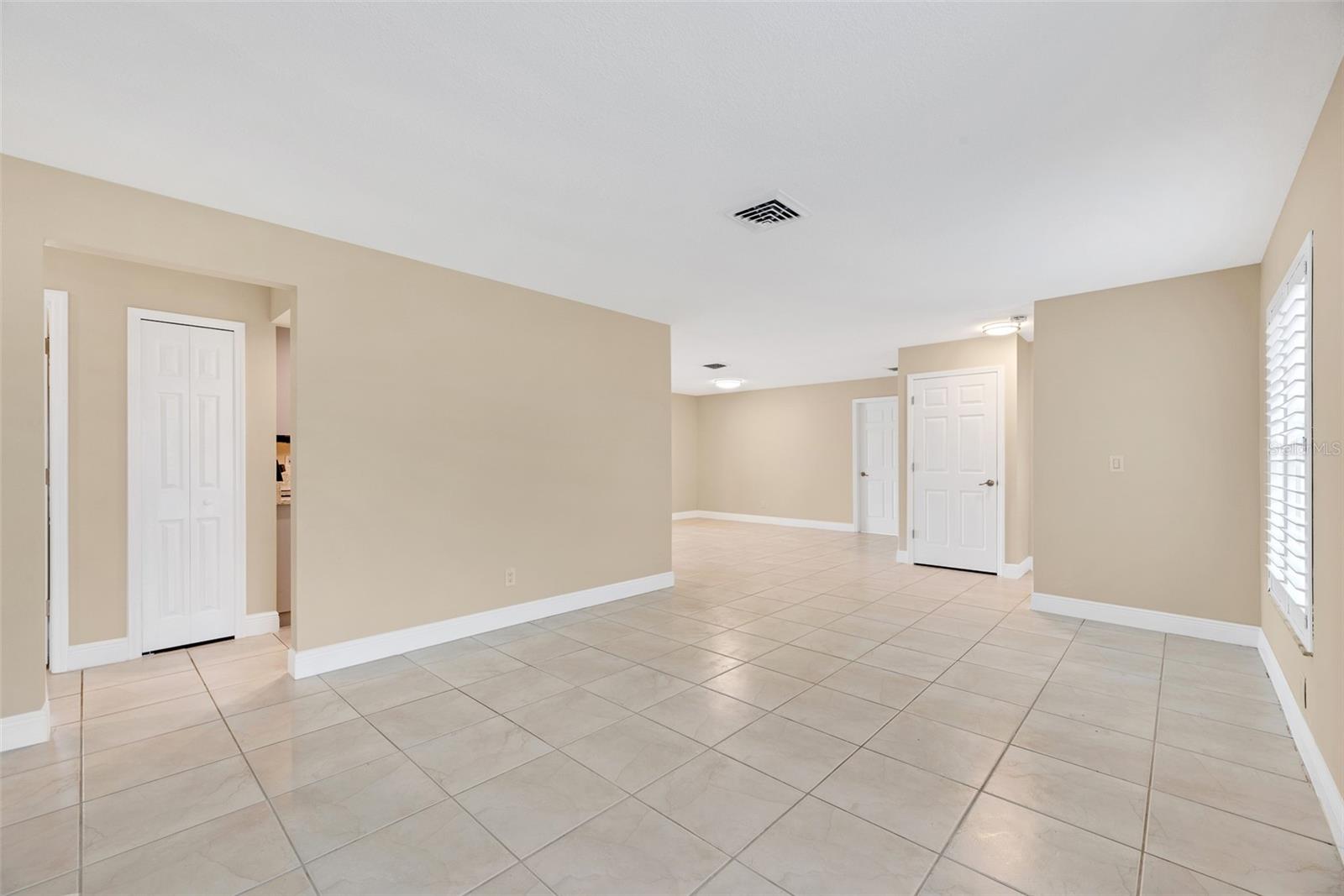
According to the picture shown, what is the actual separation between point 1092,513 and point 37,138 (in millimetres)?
6465

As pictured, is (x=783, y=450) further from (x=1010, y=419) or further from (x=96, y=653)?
(x=96, y=653)

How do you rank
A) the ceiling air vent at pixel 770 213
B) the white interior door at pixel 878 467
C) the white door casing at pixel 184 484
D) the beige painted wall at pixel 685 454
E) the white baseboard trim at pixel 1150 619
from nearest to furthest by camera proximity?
the ceiling air vent at pixel 770 213
the white door casing at pixel 184 484
the white baseboard trim at pixel 1150 619
the white interior door at pixel 878 467
the beige painted wall at pixel 685 454

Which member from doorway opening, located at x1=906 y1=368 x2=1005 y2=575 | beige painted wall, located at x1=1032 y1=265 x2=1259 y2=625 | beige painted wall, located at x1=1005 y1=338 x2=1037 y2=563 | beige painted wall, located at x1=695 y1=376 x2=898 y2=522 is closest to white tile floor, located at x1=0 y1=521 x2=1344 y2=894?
beige painted wall, located at x1=1032 y1=265 x2=1259 y2=625

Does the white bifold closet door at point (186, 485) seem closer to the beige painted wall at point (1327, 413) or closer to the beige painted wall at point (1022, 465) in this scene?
the beige painted wall at point (1327, 413)

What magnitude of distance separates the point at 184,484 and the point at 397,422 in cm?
157

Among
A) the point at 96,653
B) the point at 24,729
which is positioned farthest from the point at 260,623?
the point at 24,729

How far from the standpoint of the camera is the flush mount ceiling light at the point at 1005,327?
5.17 m

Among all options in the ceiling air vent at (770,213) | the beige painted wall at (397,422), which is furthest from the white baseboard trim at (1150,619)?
the ceiling air vent at (770,213)

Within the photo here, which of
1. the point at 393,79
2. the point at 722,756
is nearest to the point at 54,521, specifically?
the point at 393,79

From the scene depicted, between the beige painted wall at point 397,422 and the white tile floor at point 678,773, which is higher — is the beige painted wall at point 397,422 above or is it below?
above

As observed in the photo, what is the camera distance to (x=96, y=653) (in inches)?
137

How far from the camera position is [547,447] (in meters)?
4.55

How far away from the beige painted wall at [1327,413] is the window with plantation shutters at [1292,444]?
0.09 metres

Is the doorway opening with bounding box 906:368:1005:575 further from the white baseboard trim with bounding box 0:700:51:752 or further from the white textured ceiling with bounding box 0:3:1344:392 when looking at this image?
the white baseboard trim with bounding box 0:700:51:752
